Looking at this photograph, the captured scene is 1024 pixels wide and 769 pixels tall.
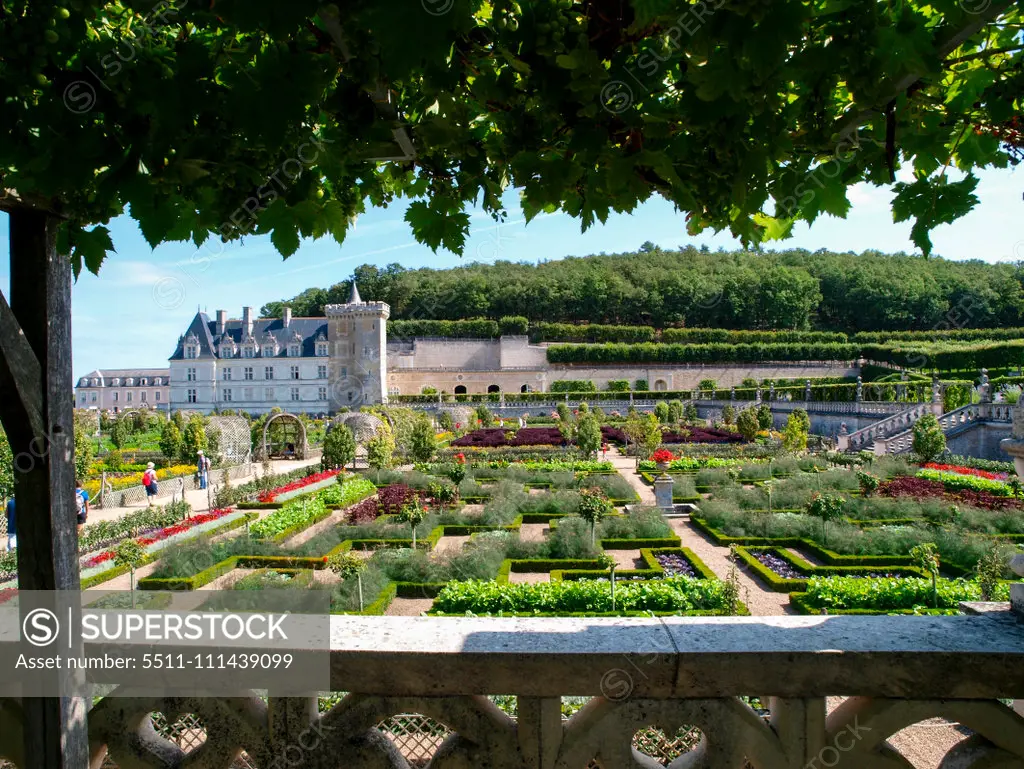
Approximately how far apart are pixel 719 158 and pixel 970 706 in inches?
53.8

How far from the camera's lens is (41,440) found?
1590mm

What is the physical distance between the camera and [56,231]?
5.34 feet

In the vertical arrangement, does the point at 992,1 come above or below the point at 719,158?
above

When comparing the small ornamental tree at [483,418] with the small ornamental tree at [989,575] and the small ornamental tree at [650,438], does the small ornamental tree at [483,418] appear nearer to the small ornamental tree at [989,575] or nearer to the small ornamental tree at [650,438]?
the small ornamental tree at [650,438]

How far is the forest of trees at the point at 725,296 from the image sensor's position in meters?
70.5

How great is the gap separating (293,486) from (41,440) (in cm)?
1620

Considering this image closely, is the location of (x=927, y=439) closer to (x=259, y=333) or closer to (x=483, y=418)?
(x=483, y=418)

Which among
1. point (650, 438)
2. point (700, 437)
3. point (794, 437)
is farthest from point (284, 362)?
point (794, 437)

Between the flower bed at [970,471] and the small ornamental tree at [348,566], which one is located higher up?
the small ornamental tree at [348,566]

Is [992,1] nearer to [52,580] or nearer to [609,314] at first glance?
[52,580]

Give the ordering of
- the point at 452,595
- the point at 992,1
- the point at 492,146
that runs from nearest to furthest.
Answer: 1. the point at 992,1
2. the point at 492,146
3. the point at 452,595

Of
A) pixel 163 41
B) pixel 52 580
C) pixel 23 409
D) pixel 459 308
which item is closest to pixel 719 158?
pixel 163 41

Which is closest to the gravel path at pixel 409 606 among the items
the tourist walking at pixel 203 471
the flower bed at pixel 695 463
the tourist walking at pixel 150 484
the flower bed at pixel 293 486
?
the flower bed at pixel 293 486

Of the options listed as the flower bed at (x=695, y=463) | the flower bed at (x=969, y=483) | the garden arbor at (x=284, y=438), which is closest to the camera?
the flower bed at (x=969, y=483)
